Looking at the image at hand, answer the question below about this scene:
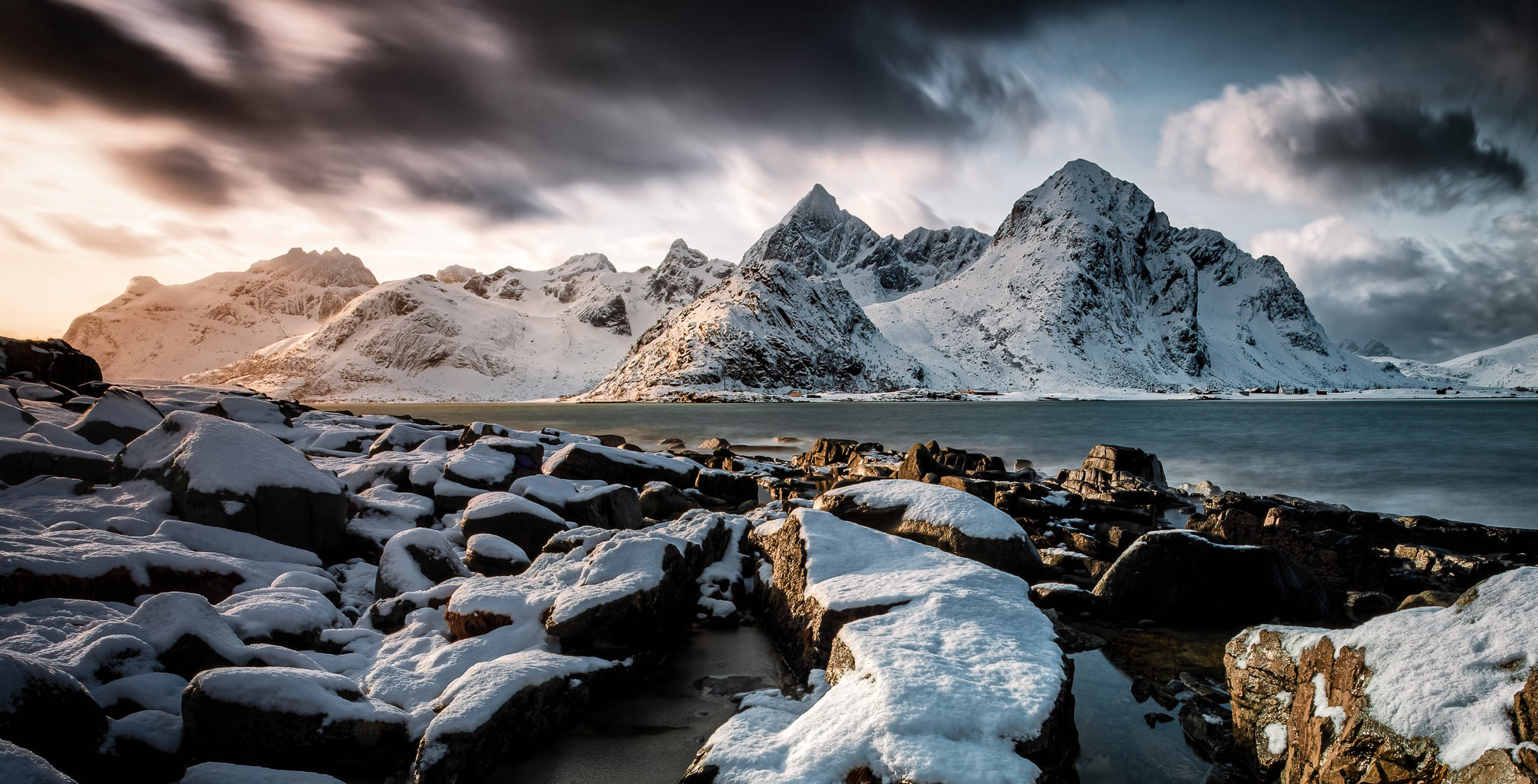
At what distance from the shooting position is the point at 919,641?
526cm

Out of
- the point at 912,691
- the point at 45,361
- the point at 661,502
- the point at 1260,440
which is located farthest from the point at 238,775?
the point at 1260,440

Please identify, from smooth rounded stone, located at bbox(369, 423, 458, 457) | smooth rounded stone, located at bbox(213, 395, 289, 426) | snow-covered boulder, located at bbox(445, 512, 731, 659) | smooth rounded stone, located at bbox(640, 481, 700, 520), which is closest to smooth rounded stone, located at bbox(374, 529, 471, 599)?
snow-covered boulder, located at bbox(445, 512, 731, 659)

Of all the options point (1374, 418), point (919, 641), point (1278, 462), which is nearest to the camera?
point (919, 641)

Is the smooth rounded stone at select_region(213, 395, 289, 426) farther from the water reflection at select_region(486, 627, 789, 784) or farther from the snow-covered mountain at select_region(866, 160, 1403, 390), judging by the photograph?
the snow-covered mountain at select_region(866, 160, 1403, 390)

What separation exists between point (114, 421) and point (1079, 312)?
14024 centimetres

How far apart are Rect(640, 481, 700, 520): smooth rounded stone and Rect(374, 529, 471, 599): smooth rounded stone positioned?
19.0 ft

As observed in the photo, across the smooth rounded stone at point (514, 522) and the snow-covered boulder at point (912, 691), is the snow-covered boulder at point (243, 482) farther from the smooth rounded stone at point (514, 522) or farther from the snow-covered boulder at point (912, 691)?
the snow-covered boulder at point (912, 691)

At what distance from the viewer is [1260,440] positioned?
36.5 meters

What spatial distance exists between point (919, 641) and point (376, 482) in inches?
492

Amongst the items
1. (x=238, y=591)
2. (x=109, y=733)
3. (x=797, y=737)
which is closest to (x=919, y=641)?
(x=797, y=737)

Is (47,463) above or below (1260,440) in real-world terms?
below

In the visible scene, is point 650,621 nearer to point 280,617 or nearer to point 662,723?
point 662,723

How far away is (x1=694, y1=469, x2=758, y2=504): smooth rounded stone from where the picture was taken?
17703 mm

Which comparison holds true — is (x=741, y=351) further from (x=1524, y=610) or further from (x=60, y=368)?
(x=1524, y=610)
